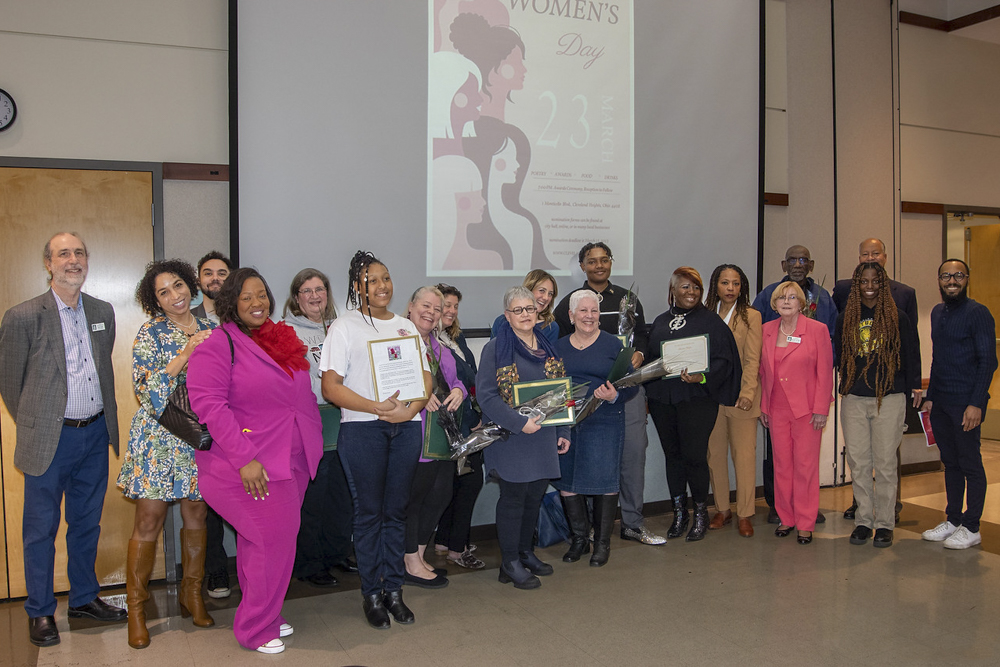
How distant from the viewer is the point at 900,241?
6426mm

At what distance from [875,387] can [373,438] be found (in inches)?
123

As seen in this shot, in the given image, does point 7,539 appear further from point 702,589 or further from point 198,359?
point 702,589

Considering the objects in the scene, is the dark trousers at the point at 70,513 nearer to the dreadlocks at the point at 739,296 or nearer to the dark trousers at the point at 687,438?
the dark trousers at the point at 687,438

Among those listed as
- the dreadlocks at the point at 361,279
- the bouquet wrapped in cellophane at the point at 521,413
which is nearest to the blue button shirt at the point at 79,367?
the dreadlocks at the point at 361,279

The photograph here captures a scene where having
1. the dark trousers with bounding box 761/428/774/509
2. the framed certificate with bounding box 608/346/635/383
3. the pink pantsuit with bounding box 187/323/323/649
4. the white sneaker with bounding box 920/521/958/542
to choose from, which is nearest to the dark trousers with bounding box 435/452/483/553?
the framed certificate with bounding box 608/346/635/383

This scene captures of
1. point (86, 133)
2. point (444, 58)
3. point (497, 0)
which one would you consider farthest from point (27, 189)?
point (497, 0)

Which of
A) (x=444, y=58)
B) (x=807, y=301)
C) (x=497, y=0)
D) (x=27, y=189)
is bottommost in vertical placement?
(x=807, y=301)

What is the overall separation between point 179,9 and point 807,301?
170 inches

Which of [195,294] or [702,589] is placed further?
[702,589]

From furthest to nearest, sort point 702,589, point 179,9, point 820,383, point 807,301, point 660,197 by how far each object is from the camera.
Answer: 1. point 660,197
2. point 807,301
3. point 820,383
4. point 179,9
5. point 702,589

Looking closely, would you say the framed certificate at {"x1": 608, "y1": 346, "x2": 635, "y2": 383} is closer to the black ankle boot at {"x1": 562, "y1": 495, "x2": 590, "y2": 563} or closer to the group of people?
the group of people

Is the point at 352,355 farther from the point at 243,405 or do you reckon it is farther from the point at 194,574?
the point at 194,574

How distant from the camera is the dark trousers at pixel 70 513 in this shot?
3.18m

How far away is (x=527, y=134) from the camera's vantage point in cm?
487
